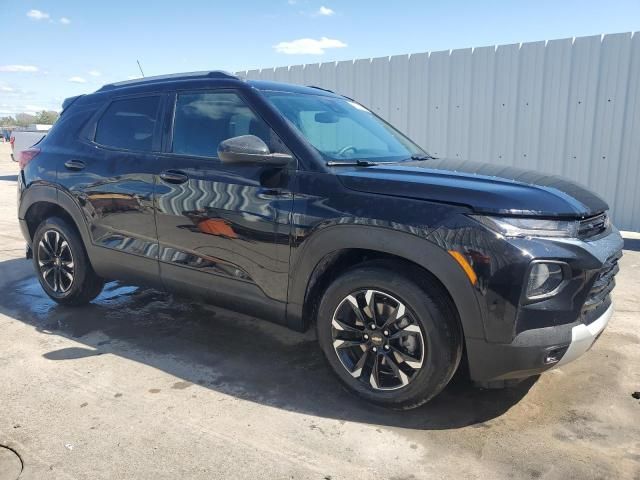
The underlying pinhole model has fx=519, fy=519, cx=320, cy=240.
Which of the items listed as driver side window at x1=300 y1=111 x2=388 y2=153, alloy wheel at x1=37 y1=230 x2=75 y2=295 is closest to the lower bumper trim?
driver side window at x1=300 y1=111 x2=388 y2=153

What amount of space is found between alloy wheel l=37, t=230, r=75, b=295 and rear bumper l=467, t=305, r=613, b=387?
343cm

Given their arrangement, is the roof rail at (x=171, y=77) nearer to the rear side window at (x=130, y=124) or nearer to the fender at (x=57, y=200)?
the rear side window at (x=130, y=124)

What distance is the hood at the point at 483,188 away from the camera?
2518 mm

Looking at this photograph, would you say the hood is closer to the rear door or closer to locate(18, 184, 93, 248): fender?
the rear door

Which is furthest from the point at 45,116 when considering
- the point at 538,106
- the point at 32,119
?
the point at 538,106

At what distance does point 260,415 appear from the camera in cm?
292

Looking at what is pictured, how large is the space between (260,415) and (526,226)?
1747 mm

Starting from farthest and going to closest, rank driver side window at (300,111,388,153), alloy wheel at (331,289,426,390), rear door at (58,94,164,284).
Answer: rear door at (58,94,164,284)
driver side window at (300,111,388,153)
alloy wheel at (331,289,426,390)

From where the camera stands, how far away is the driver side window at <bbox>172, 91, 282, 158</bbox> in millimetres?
3352

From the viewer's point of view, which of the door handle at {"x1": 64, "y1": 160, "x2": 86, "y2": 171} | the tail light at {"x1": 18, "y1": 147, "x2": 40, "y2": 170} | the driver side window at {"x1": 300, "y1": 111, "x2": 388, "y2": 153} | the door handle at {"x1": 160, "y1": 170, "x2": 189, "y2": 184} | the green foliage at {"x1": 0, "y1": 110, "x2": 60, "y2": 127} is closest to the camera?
the driver side window at {"x1": 300, "y1": 111, "x2": 388, "y2": 153}

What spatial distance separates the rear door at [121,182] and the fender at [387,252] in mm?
1252

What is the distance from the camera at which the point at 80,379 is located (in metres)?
3.32

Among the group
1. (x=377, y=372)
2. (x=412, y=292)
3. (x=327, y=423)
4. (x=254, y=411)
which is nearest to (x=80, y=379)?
(x=254, y=411)

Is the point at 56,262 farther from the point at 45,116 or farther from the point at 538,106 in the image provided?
the point at 45,116
